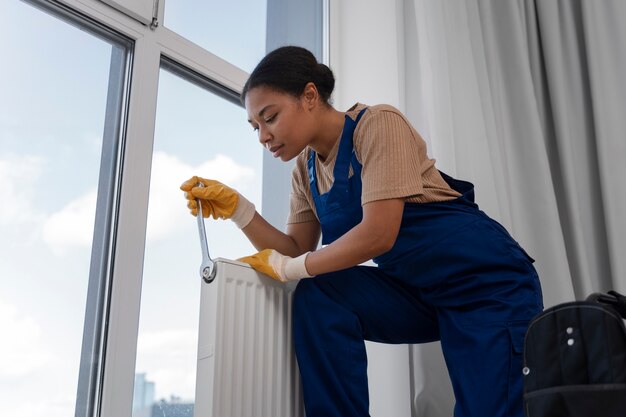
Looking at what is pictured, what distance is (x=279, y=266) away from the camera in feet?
4.23

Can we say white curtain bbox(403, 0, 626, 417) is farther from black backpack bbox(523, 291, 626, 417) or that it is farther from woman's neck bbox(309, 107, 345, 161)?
black backpack bbox(523, 291, 626, 417)

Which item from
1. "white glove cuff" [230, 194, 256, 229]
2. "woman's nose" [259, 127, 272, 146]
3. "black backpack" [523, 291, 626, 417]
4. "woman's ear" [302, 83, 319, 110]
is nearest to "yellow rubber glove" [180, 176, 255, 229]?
"white glove cuff" [230, 194, 256, 229]

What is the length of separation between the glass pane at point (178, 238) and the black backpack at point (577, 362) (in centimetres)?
86

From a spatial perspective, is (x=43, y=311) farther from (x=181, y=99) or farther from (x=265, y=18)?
(x=265, y=18)

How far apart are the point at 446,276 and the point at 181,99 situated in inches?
31.6

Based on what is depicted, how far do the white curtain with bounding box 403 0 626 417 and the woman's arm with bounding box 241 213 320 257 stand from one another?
43 cm

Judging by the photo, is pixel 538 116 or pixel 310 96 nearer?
pixel 310 96

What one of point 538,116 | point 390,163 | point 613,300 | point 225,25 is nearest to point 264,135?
point 390,163

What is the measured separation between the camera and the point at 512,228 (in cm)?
176

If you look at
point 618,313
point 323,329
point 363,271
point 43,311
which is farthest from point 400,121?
point 43,311

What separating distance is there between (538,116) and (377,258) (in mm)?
936

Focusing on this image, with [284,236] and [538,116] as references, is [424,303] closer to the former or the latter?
[284,236]

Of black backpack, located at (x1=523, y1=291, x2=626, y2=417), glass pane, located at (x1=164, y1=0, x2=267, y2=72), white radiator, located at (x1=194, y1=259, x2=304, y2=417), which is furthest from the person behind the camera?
glass pane, located at (x1=164, y1=0, x2=267, y2=72)

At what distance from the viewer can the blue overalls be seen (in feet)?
3.86
